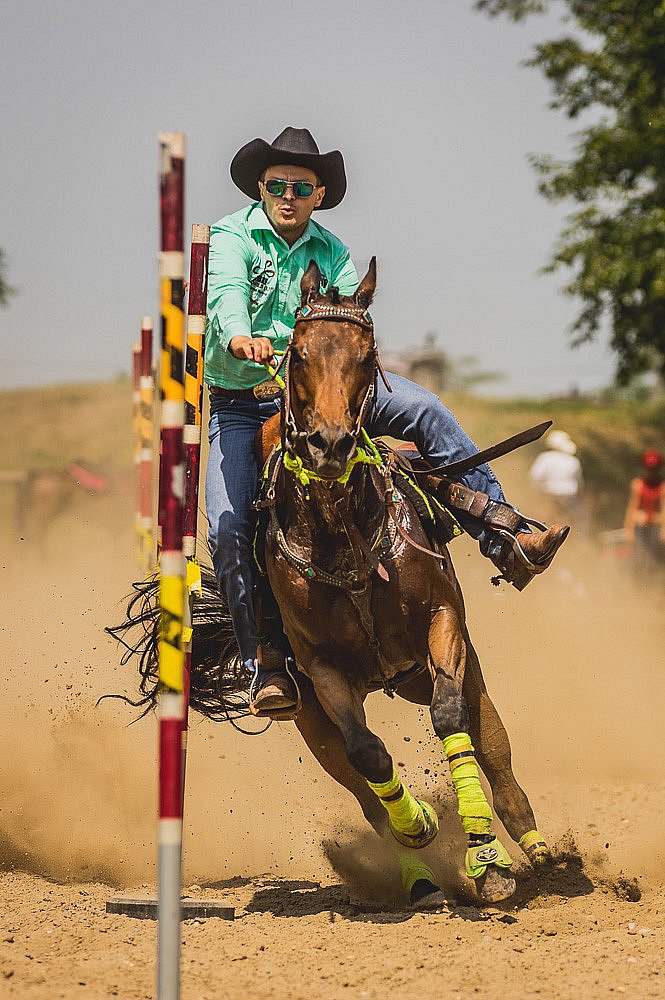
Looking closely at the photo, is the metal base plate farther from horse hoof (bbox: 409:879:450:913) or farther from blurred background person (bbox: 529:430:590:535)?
blurred background person (bbox: 529:430:590:535)

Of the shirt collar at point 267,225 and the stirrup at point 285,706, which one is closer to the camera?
the stirrup at point 285,706

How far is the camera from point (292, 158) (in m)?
6.06

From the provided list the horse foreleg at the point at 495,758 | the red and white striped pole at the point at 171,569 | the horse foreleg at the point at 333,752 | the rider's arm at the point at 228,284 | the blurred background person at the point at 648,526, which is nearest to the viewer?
the red and white striped pole at the point at 171,569

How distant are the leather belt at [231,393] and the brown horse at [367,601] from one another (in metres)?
0.77

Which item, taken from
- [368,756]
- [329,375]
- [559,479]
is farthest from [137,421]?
[559,479]

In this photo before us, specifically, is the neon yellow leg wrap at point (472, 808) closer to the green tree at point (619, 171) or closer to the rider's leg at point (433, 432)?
the rider's leg at point (433, 432)

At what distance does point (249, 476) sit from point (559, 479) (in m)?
10.3

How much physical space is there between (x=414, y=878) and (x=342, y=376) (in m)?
2.51

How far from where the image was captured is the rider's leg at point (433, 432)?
6.05 metres

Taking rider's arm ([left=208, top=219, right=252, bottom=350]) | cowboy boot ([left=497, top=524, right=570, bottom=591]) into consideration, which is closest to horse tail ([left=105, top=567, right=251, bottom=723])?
rider's arm ([left=208, top=219, right=252, bottom=350])

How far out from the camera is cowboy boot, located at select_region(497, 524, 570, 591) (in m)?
5.93

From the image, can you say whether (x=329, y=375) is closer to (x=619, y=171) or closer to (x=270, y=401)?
(x=270, y=401)

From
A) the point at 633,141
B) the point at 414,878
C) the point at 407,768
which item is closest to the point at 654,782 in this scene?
the point at 407,768

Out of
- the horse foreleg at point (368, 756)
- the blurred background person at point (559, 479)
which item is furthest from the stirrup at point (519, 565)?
the blurred background person at point (559, 479)
